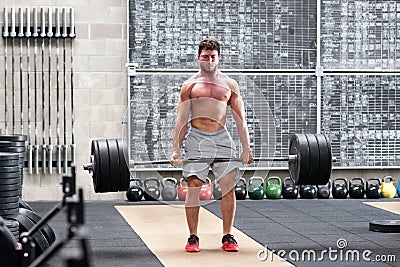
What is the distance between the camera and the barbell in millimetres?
5074

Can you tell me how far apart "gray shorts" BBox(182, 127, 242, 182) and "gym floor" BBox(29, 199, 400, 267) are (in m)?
0.51

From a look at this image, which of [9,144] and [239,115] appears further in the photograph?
[239,115]

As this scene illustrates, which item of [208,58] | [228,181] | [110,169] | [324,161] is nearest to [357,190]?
[324,161]

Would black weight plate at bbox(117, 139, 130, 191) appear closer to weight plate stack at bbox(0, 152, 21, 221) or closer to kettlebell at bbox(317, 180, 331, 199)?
weight plate stack at bbox(0, 152, 21, 221)

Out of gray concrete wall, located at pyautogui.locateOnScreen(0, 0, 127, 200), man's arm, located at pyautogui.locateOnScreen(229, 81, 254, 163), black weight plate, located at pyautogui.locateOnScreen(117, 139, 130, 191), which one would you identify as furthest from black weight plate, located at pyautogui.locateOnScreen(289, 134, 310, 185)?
gray concrete wall, located at pyautogui.locateOnScreen(0, 0, 127, 200)

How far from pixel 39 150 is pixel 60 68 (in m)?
0.82

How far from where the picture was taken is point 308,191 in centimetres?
796

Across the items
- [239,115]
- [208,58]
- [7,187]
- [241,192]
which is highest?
[208,58]

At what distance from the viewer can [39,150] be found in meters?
7.77

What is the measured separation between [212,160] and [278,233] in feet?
3.52

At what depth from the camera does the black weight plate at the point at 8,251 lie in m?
3.15

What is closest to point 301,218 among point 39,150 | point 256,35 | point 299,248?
point 299,248

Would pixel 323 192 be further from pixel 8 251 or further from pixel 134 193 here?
pixel 8 251

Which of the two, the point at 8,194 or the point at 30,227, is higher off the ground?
the point at 8,194
